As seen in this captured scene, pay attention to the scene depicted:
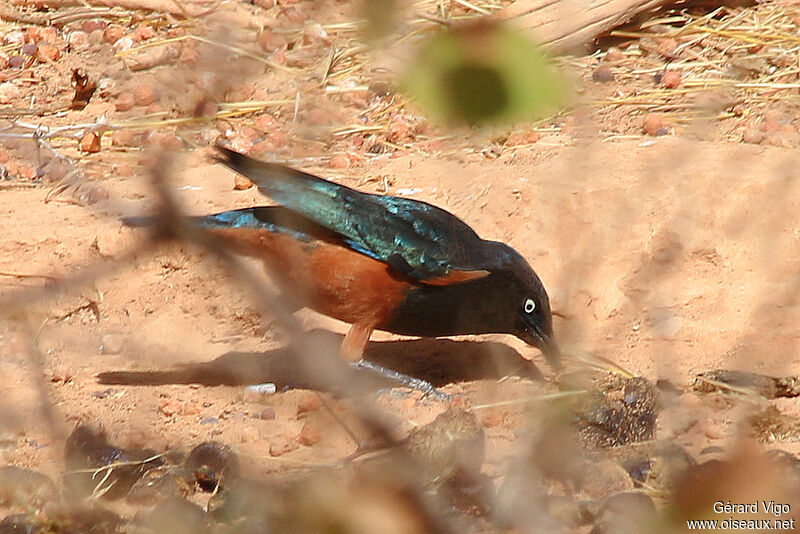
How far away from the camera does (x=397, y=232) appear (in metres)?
4.71

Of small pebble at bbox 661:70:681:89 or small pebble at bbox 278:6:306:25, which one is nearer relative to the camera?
small pebble at bbox 278:6:306:25

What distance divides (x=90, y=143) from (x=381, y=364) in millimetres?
2841

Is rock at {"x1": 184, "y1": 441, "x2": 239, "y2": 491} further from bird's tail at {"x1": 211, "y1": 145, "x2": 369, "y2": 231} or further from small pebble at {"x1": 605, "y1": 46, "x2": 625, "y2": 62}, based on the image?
small pebble at {"x1": 605, "y1": 46, "x2": 625, "y2": 62}

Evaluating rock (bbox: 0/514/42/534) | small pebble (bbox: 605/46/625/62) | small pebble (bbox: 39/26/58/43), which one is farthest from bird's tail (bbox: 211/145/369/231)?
small pebble (bbox: 39/26/58/43)

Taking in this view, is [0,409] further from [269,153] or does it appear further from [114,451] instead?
[269,153]

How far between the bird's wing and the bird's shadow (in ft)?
2.12

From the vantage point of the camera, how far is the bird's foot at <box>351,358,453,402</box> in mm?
4840

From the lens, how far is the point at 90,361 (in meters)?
5.00

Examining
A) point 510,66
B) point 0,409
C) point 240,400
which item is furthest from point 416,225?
point 510,66

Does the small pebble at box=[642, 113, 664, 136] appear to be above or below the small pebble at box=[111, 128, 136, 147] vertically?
below

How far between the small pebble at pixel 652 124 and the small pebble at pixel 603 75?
775 millimetres

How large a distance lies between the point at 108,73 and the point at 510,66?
6442 mm

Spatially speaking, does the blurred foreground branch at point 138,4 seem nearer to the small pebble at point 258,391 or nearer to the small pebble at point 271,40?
the small pebble at point 271,40

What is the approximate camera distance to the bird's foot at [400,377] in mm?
4840
